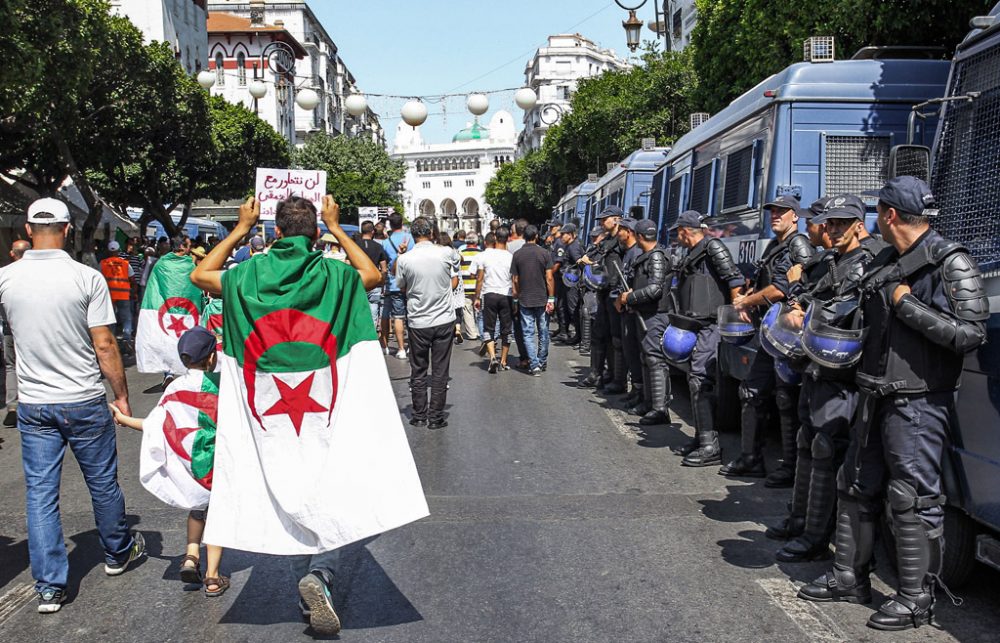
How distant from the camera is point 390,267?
14328 mm

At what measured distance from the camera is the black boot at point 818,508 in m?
4.93

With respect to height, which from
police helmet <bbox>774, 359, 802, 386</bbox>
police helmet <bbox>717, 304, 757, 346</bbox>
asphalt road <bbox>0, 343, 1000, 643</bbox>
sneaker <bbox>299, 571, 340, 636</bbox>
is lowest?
asphalt road <bbox>0, 343, 1000, 643</bbox>

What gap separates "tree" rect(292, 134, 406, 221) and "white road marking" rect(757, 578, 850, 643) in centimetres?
5663

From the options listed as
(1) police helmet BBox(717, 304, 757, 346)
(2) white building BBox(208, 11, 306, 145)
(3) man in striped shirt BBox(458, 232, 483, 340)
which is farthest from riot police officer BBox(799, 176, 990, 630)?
(2) white building BBox(208, 11, 306, 145)

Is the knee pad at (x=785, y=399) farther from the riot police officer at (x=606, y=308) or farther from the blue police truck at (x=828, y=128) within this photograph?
the riot police officer at (x=606, y=308)

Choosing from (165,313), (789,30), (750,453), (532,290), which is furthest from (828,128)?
(789,30)

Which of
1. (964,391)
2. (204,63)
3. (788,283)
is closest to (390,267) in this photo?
(788,283)

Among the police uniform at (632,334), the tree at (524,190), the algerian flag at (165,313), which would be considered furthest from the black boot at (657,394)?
the tree at (524,190)

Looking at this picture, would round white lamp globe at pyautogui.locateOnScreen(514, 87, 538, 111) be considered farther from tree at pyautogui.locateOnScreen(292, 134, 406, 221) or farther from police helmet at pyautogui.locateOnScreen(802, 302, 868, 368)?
tree at pyautogui.locateOnScreen(292, 134, 406, 221)

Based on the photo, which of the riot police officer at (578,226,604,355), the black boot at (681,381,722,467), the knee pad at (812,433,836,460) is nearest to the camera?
the knee pad at (812,433,836,460)

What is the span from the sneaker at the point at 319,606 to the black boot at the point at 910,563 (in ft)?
7.58

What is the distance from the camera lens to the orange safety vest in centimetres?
1612

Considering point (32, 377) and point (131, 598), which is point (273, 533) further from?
point (32, 377)

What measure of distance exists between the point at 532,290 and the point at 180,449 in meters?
8.20
